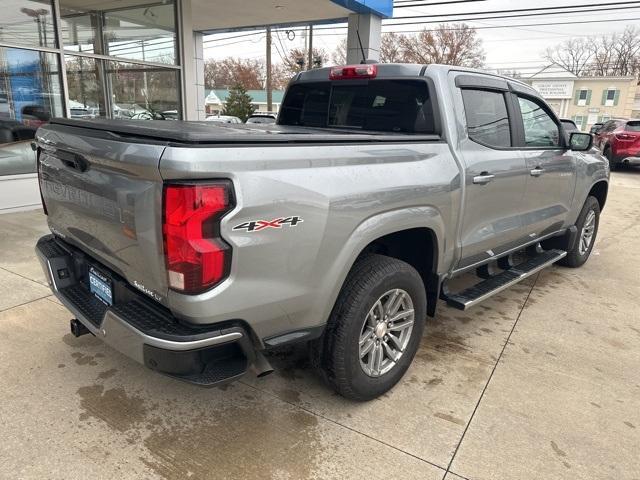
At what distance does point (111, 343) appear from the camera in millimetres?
2316

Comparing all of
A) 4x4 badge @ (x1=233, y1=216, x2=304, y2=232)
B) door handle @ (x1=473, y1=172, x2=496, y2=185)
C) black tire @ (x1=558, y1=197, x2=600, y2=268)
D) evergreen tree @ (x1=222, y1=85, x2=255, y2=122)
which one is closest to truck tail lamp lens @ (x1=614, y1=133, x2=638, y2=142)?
black tire @ (x1=558, y1=197, x2=600, y2=268)

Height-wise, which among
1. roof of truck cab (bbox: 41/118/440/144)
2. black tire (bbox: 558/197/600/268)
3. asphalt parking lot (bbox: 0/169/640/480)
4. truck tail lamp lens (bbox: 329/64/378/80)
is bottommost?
asphalt parking lot (bbox: 0/169/640/480)

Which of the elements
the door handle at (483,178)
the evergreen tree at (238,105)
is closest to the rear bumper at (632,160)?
the door handle at (483,178)

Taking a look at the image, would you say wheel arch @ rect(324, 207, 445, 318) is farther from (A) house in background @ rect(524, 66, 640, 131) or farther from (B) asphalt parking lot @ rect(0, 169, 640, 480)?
(A) house in background @ rect(524, 66, 640, 131)

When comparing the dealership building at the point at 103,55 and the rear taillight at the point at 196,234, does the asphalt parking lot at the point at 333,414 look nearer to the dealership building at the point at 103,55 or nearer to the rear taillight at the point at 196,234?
the rear taillight at the point at 196,234

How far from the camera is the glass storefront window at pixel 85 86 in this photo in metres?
8.43

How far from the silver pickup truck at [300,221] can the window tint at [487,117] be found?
0.02 m


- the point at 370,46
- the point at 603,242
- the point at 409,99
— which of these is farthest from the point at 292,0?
the point at 409,99

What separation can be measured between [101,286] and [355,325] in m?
1.36

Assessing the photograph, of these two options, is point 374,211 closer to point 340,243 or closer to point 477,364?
point 340,243

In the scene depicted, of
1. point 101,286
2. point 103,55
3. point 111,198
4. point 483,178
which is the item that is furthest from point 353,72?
point 103,55

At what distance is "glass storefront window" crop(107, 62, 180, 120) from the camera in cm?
953

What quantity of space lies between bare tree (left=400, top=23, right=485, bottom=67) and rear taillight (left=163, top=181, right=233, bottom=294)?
46.8 meters

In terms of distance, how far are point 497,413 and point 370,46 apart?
10.8 metres
